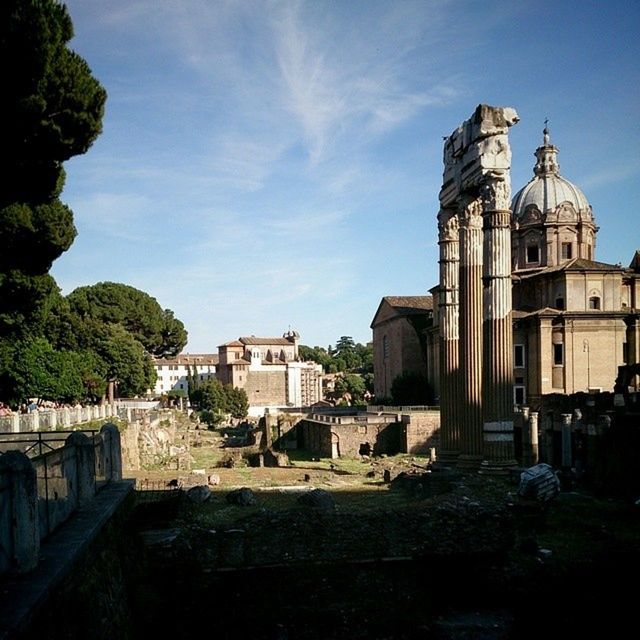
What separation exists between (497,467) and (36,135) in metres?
11.9

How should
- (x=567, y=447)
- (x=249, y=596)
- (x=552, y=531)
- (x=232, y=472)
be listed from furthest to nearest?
(x=232, y=472) < (x=567, y=447) < (x=552, y=531) < (x=249, y=596)

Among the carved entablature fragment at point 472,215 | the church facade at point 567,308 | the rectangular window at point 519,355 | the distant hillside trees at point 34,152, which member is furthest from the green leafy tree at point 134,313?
the carved entablature fragment at point 472,215

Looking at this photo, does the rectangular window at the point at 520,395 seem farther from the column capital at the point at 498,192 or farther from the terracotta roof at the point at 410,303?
the column capital at the point at 498,192

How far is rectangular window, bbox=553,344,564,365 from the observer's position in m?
36.9

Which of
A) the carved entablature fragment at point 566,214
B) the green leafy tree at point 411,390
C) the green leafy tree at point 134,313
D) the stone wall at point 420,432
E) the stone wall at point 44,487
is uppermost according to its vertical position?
the carved entablature fragment at point 566,214

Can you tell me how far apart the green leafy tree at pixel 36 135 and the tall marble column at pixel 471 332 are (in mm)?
8807

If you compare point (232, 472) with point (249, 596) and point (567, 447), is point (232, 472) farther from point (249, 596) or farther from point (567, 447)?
point (249, 596)

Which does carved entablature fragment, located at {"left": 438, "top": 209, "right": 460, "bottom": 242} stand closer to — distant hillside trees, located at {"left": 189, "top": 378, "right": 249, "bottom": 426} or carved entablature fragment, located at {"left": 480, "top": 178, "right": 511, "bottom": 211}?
carved entablature fragment, located at {"left": 480, "top": 178, "right": 511, "bottom": 211}

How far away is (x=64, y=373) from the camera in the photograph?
3095 centimetres

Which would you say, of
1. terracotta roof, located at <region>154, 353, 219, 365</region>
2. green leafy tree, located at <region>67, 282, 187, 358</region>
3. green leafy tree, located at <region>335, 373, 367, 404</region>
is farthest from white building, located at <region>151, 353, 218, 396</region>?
green leafy tree, located at <region>67, 282, 187, 358</region>

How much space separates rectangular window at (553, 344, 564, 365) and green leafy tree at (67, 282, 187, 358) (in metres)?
32.0

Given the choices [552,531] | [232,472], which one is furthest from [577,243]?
[552,531]

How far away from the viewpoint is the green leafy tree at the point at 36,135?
12.0 meters

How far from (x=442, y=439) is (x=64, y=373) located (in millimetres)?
20178
